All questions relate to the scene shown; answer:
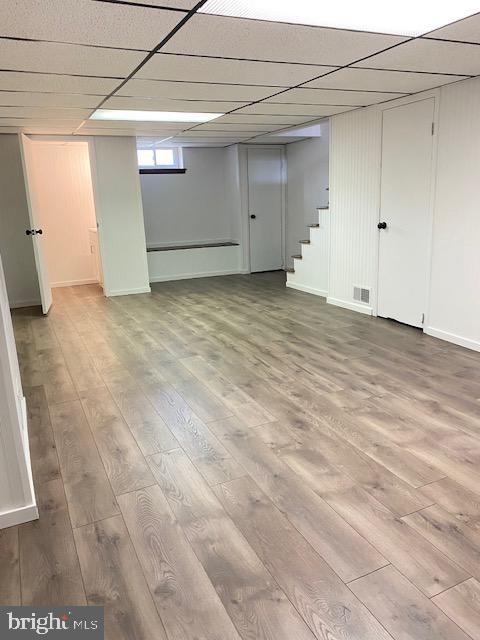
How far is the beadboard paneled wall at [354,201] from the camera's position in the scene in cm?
491

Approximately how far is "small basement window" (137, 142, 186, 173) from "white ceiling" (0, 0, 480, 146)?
3.50m

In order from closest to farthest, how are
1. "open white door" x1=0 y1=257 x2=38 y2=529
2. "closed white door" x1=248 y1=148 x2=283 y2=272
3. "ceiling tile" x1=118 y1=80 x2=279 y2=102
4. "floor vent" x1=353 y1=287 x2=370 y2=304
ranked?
"open white door" x1=0 y1=257 x2=38 y2=529
"ceiling tile" x1=118 y1=80 x2=279 y2=102
"floor vent" x1=353 y1=287 x2=370 y2=304
"closed white door" x1=248 y1=148 x2=283 y2=272

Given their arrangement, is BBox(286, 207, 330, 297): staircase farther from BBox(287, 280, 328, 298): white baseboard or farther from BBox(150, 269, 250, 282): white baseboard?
BBox(150, 269, 250, 282): white baseboard

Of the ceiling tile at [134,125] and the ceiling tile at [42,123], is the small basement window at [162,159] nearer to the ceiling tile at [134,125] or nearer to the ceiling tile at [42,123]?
the ceiling tile at [134,125]

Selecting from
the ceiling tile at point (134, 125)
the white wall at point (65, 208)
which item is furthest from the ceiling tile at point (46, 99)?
the white wall at point (65, 208)

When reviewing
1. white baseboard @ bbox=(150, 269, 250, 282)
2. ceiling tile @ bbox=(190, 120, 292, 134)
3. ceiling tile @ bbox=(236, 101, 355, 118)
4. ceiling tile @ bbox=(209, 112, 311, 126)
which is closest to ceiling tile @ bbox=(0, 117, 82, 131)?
ceiling tile @ bbox=(190, 120, 292, 134)

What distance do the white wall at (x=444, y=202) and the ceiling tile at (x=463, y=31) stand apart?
121 cm

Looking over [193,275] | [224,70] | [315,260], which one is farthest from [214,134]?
[224,70]

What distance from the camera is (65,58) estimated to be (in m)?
2.71

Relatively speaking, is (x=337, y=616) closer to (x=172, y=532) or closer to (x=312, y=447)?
(x=172, y=532)

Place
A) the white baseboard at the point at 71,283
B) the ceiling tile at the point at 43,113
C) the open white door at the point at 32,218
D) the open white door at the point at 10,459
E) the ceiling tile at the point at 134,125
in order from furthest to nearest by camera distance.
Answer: the white baseboard at the point at 71,283 → the open white door at the point at 32,218 → the ceiling tile at the point at 134,125 → the ceiling tile at the point at 43,113 → the open white door at the point at 10,459

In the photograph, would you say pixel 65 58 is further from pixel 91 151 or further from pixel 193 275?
pixel 193 275

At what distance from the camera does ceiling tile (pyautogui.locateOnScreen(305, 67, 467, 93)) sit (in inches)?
132

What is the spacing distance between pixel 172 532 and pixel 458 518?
1196 millimetres
